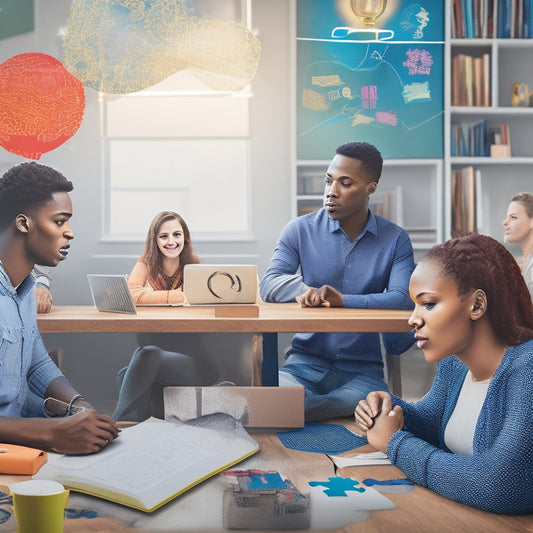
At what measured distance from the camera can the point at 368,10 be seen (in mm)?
3998

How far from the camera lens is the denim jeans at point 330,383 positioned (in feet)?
5.17

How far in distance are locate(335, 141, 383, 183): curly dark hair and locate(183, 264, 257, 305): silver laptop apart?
3.32 feet

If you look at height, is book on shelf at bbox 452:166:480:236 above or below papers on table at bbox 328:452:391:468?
above

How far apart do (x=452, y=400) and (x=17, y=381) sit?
30.9 inches

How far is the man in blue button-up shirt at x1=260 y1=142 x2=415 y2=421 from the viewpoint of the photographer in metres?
2.22

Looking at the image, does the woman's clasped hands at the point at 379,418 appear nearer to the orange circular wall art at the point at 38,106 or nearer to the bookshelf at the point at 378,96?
the bookshelf at the point at 378,96

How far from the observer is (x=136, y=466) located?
1.03 m

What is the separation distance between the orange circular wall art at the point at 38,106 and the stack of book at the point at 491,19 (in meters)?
2.18

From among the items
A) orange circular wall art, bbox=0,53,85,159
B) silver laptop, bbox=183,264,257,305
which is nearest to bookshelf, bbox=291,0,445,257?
orange circular wall art, bbox=0,53,85,159

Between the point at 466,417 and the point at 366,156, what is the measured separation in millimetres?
1607

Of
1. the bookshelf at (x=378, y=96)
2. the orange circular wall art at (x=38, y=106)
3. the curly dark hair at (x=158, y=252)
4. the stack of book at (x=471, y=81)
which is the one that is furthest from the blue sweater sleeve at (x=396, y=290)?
the orange circular wall art at (x=38, y=106)

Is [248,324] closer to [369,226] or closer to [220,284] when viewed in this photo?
[220,284]

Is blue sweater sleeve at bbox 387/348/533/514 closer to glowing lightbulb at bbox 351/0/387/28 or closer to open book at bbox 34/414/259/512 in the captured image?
open book at bbox 34/414/259/512

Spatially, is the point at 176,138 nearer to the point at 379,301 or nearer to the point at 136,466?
the point at 379,301
